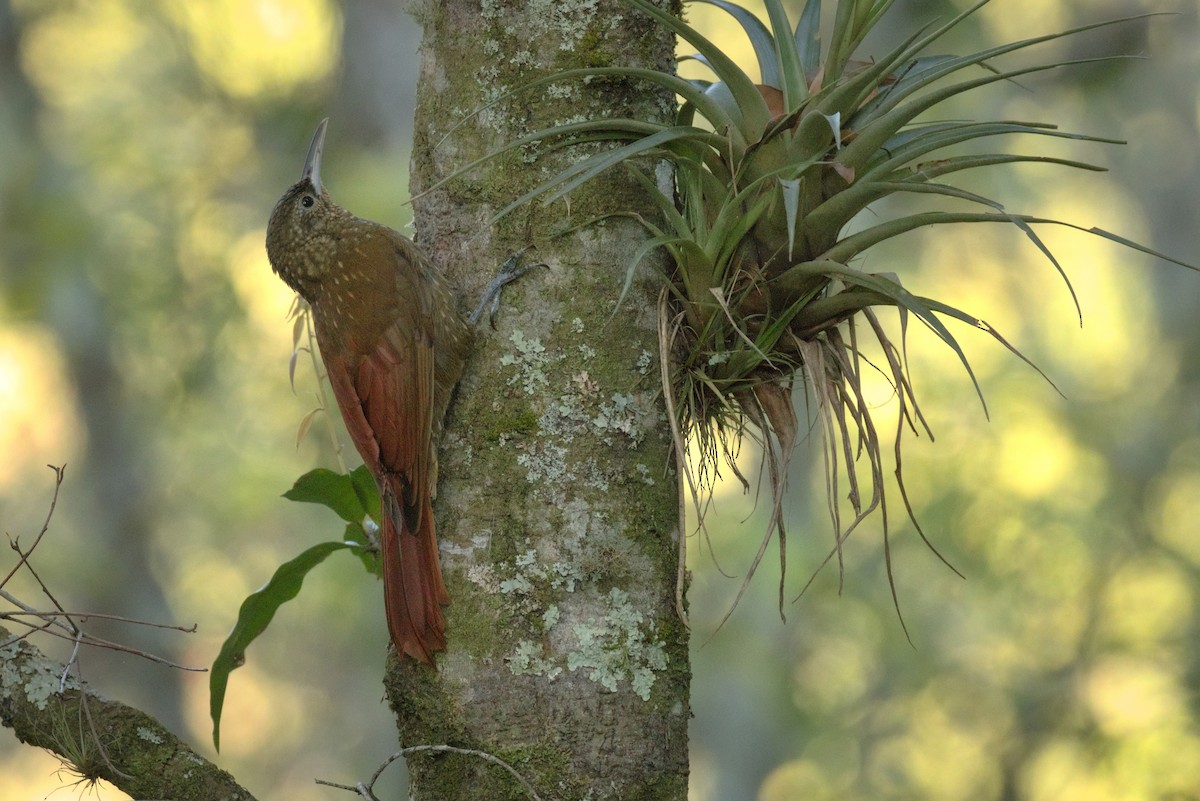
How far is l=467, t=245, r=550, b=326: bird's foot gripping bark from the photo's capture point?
175 centimetres

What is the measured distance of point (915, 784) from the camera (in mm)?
8289

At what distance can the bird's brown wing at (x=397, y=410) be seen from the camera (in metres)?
1.68

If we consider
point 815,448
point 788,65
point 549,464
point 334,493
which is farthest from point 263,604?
point 815,448

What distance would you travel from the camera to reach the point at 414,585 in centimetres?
169

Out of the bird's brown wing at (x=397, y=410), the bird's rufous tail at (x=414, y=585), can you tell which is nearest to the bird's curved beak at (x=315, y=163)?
the bird's brown wing at (x=397, y=410)

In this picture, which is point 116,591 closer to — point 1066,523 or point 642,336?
point 1066,523

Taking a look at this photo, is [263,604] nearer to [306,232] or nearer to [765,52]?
[306,232]

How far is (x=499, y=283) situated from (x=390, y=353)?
360mm

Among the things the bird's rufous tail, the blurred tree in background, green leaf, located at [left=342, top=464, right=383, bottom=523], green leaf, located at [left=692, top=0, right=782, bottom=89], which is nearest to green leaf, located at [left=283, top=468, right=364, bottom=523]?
green leaf, located at [left=342, top=464, right=383, bottom=523]

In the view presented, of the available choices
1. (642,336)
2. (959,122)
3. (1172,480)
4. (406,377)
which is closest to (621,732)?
(642,336)

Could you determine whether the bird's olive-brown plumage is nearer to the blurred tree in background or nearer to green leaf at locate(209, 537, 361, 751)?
green leaf at locate(209, 537, 361, 751)

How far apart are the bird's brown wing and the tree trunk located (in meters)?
0.04

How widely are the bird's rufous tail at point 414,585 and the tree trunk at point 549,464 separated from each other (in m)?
0.03

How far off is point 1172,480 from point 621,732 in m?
7.40
